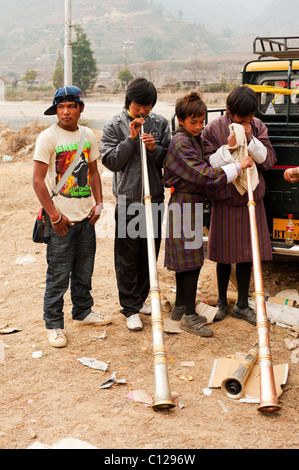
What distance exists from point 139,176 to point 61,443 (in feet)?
6.74

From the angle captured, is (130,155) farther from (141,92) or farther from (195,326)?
(195,326)

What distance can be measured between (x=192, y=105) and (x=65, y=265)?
1499 millimetres

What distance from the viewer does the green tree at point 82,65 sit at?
71.7 m

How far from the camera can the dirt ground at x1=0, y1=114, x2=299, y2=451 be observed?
2918 mm

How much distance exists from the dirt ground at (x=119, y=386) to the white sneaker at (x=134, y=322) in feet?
0.20

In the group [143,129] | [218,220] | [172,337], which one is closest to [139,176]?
[143,129]

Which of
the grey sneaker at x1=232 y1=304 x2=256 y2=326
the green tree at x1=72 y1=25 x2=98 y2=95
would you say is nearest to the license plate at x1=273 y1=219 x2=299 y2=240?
the grey sneaker at x1=232 y1=304 x2=256 y2=326

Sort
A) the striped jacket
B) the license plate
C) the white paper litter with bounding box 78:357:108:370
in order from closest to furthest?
the white paper litter with bounding box 78:357:108:370 < the striped jacket < the license plate

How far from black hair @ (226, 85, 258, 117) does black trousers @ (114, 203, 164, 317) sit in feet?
3.07

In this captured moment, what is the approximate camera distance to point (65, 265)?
409 centimetres

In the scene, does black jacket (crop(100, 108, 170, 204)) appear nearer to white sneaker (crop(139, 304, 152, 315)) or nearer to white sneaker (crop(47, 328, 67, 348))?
white sneaker (crop(139, 304, 152, 315))

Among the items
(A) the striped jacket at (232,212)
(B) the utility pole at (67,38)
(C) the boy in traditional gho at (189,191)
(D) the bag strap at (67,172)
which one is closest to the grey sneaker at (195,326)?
(C) the boy in traditional gho at (189,191)
